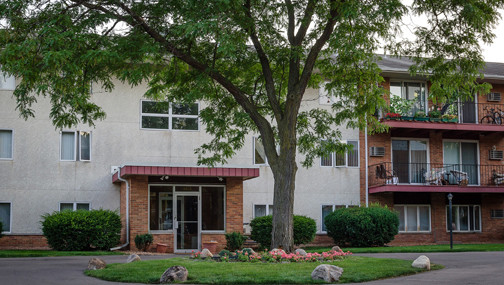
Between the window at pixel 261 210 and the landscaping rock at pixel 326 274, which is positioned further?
the window at pixel 261 210

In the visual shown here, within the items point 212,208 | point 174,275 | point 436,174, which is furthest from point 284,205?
point 436,174

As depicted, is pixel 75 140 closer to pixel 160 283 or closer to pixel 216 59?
pixel 216 59

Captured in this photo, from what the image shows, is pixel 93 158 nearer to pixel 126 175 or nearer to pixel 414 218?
pixel 126 175

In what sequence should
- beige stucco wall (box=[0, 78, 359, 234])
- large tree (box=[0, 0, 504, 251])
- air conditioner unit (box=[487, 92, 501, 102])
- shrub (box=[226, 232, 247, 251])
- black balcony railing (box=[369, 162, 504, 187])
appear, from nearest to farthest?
1. large tree (box=[0, 0, 504, 251])
2. shrub (box=[226, 232, 247, 251])
3. beige stucco wall (box=[0, 78, 359, 234])
4. black balcony railing (box=[369, 162, 504, 187])
5. air conditioner unit (box=[487, 92, 501, 102])

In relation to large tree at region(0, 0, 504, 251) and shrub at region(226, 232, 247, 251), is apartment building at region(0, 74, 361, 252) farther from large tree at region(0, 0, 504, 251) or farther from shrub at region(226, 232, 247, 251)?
large tree at region(0, 0, 504, 251)

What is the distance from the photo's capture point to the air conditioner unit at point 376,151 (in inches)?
1097

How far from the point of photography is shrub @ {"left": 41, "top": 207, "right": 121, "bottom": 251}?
21.6 metres

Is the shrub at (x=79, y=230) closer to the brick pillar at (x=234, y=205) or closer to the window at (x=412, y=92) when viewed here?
the brick pillar at (x=234, y=205)

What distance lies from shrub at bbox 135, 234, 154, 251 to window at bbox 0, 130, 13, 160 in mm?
5737

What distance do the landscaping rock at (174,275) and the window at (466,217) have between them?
19501mm

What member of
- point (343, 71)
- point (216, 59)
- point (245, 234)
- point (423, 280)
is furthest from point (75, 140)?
point (423, 280)

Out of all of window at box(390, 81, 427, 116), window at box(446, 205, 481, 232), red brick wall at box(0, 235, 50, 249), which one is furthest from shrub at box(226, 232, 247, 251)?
window at box(446, 205, 481, 232)

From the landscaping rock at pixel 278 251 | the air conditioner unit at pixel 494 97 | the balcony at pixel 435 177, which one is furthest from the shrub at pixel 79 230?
the air conditioner unit at pixel 494 97

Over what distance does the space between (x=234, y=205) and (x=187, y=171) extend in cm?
259
